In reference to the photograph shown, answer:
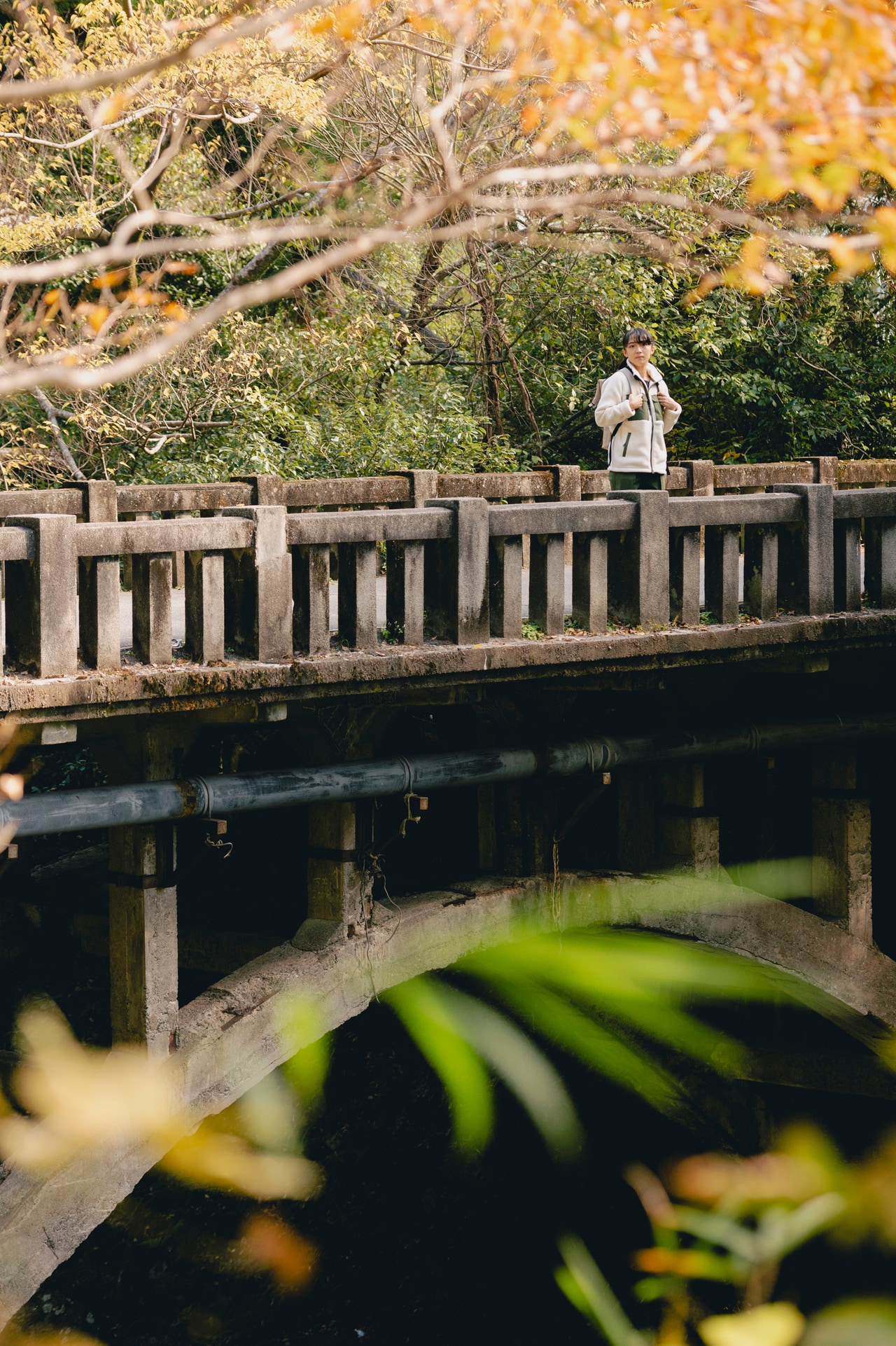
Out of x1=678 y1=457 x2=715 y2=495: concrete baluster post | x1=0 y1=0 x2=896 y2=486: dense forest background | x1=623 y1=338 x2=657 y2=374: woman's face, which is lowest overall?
x1=678 y1=457 x2=715 y2=495: concrete baluster post

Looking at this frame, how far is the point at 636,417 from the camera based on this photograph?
8.17 meters

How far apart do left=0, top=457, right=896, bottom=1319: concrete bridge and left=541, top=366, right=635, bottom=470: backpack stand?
579cm

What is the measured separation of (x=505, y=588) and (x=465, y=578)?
0.29 metres

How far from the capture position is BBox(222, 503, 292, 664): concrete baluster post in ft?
18.6

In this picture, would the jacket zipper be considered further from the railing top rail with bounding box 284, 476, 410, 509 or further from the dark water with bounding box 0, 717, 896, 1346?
the dark water with bounding box 0, 717, 896, 1346

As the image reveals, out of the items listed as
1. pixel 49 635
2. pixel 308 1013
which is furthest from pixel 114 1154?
pixel 308 1013

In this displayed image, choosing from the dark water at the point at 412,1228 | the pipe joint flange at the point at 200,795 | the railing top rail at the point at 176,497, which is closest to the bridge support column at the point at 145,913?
the pipe joint flange at the point at 200,795

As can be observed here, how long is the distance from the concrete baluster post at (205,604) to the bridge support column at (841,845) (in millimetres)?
5200

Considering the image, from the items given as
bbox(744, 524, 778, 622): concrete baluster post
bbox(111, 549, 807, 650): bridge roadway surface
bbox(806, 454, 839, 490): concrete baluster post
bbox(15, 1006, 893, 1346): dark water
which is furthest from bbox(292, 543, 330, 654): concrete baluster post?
bbox(15, 1006, 893, 1346): dark water

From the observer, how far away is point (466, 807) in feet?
37.5

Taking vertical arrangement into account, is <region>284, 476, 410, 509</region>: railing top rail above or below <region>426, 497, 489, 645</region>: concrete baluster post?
above

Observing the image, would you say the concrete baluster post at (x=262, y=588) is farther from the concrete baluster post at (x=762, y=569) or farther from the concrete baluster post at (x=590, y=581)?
the concrete baluster post at (x=762, y=569)

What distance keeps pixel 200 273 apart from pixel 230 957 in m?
9.05

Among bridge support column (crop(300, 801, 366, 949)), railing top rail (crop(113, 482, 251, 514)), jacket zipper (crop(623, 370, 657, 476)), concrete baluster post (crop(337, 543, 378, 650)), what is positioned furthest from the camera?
railing top rail (crop(113, 482, 251, 514))
